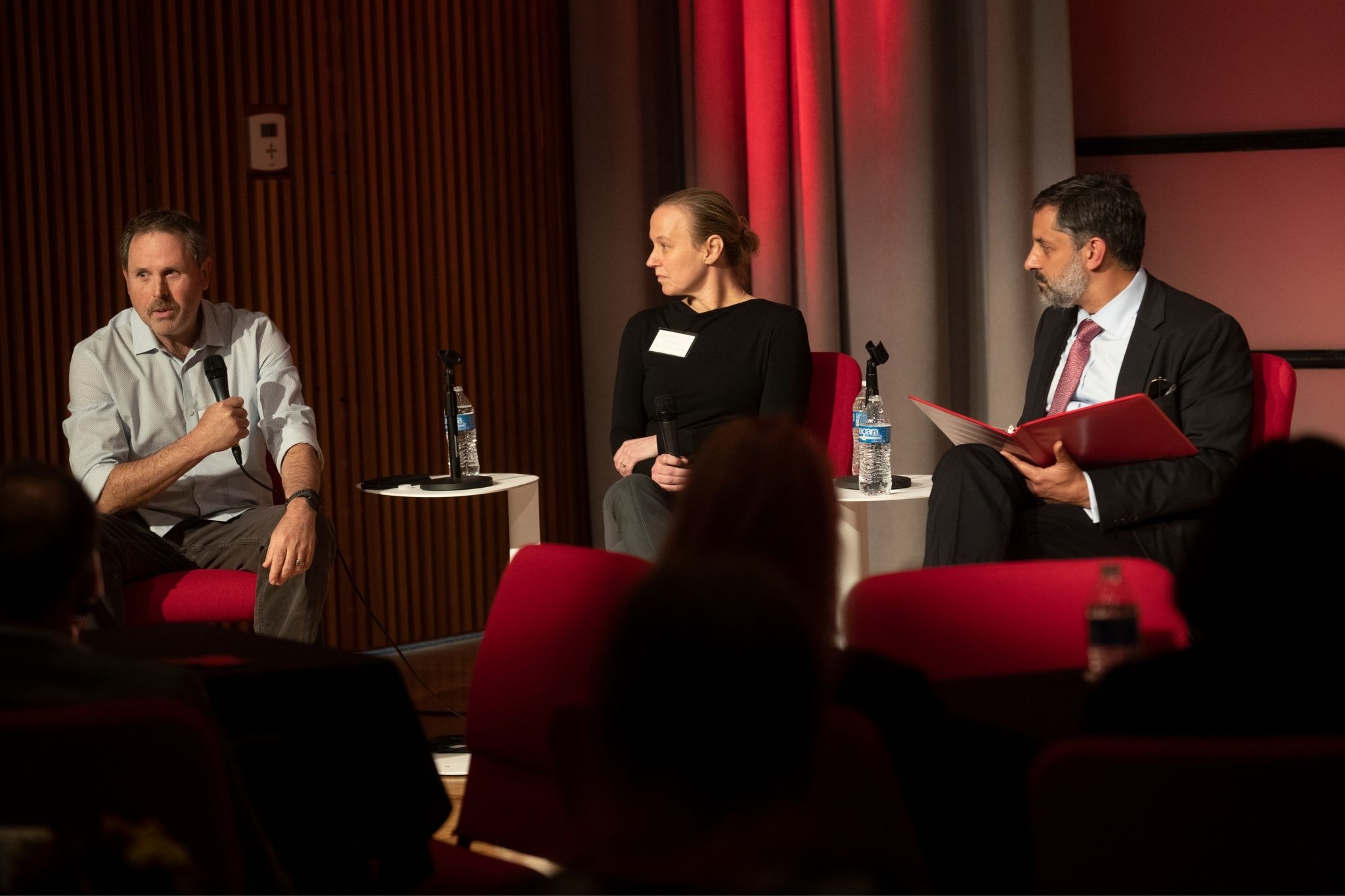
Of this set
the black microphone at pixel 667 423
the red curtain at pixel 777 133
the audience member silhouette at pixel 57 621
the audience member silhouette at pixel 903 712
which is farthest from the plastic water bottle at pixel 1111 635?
the red curtain at pixel 777 133

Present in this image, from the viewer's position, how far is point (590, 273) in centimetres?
547

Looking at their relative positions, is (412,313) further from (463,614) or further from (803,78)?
(803,78)

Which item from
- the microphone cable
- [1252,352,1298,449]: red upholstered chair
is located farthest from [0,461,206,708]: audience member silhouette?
[1252,352,1298,449]: red upholstered chair

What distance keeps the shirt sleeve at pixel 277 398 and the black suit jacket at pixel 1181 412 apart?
208 centimetres

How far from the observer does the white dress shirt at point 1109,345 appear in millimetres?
3600

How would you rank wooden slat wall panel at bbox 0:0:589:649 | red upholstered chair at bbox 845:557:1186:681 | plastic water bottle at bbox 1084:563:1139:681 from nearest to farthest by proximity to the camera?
plastic water bottle at bbox 1084:563:1139:681 < red upholstered chair at bbox 845:557:1186:681 < wooden slat wall panel at bbox 0:0:589:649

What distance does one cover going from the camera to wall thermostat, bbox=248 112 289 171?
15.6ft

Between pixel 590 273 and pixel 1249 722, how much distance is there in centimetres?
439

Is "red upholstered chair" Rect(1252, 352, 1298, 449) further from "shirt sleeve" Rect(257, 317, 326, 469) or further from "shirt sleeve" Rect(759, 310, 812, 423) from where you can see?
"shirt sleeve" Rect(257, 317, 326, 469)

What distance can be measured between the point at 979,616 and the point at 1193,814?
889mm

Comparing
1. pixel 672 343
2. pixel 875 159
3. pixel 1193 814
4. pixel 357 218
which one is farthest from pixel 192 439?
pixel 1193 814

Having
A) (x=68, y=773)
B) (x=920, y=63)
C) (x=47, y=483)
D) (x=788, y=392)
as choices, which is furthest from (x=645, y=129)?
(x=68, y=773)

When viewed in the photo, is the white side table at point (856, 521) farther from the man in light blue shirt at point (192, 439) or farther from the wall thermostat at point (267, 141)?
the wall thermostat at point (267, 141)

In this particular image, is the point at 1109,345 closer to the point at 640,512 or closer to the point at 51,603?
the point at 640,512
